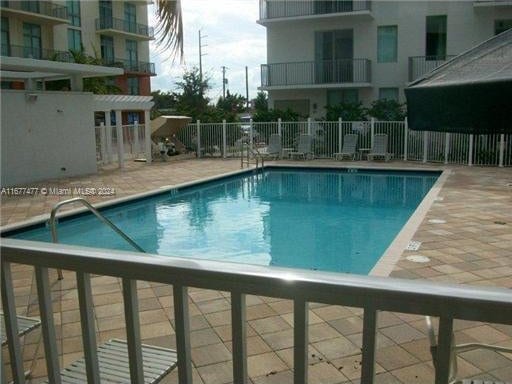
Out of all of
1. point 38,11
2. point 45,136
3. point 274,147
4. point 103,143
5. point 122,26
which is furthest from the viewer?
point 122,26

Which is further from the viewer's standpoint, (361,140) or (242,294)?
(361,140)

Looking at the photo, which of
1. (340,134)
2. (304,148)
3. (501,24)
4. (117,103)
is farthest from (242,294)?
(501,24)

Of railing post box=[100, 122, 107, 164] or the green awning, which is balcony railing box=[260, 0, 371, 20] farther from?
the green awning

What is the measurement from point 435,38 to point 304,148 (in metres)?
7.12

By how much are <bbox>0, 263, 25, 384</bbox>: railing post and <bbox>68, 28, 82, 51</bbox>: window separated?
117 feet

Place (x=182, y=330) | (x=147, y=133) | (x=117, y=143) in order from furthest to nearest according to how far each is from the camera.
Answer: (x=147, y=133) → (x=117, y=143) → (x=182, y=330)

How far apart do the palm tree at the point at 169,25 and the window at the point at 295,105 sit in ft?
62.8

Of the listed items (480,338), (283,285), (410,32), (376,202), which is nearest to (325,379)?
(480,338)

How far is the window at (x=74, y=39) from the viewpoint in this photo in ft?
113

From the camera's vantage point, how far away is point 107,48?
37594mm

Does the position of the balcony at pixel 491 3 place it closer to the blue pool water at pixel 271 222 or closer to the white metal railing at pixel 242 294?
the blue pool water at pixel 271 222

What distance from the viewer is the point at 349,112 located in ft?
61.0

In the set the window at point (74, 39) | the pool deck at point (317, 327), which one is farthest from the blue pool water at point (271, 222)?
the window at point (74, 39)

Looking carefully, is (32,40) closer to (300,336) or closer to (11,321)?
(11,321)
